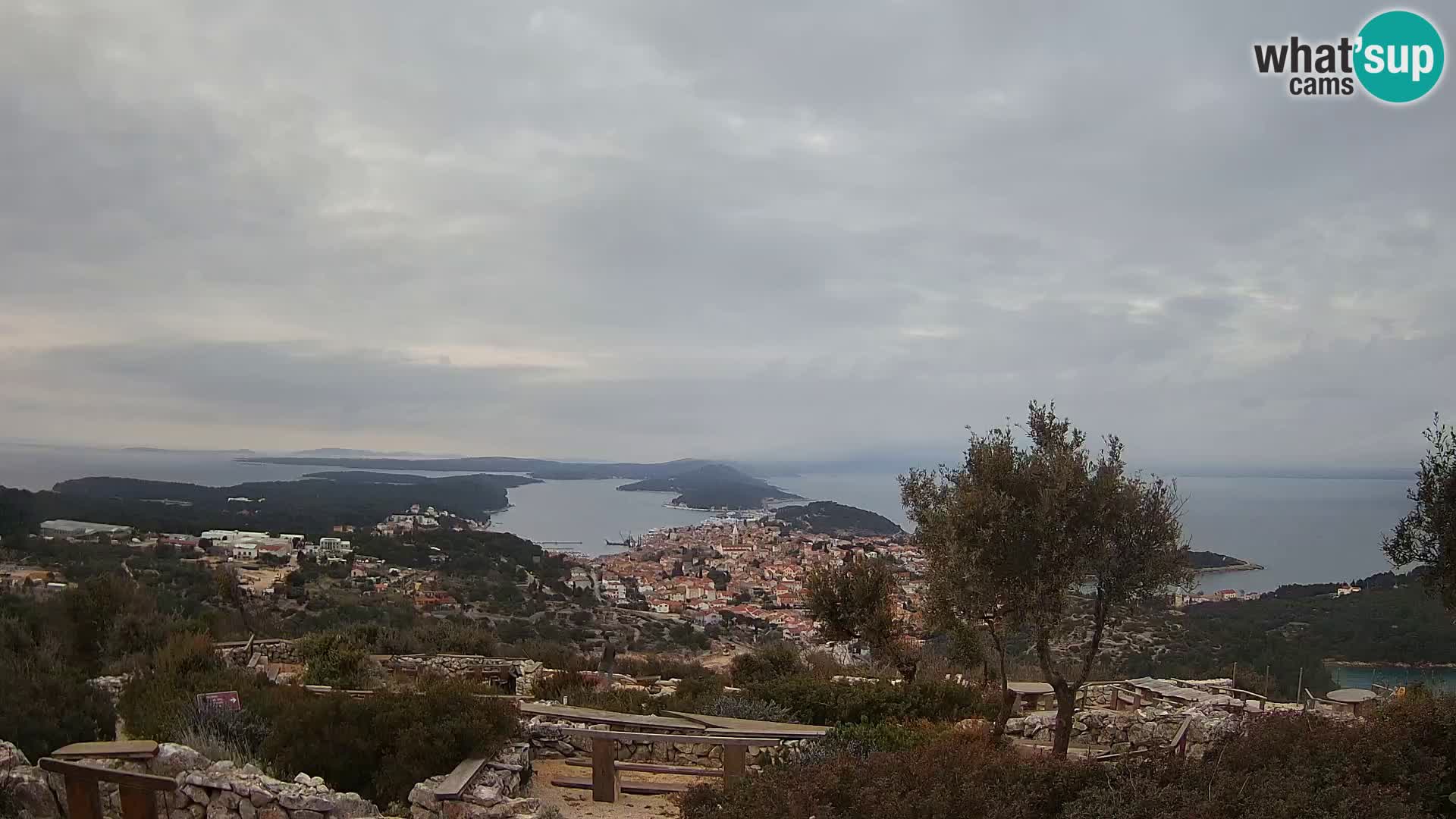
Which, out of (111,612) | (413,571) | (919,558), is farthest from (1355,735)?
(413,571)

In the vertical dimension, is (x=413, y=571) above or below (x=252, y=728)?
below

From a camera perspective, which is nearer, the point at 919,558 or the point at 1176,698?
the point at 919,558

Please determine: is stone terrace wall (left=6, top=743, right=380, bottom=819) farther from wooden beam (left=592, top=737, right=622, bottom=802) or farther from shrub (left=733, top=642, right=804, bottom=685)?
shrub (left=733, top=642, right=804, bottom=685)

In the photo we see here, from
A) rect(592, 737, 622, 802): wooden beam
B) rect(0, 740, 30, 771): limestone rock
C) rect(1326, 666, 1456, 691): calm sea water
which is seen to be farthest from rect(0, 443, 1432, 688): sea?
rect(0, 740, 30, 771): limestone rock

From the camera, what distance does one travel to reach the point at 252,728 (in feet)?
25.2

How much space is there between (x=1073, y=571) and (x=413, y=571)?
94.0 ft

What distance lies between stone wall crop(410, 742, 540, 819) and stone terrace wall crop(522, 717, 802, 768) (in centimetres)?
125

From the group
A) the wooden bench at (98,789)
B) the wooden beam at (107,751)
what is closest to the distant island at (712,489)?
the wooden beam at (107,751)

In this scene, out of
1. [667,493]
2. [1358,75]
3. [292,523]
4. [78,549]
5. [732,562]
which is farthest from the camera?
[667,493]

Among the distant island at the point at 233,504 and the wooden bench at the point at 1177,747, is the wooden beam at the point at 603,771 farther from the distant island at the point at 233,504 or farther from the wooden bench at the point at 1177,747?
the distant island at the point at 233,504

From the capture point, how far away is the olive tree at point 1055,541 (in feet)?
24.8

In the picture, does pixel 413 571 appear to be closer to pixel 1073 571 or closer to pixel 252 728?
pixel 252 728

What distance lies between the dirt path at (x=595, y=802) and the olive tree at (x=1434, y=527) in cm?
785

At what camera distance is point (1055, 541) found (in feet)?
24.7
